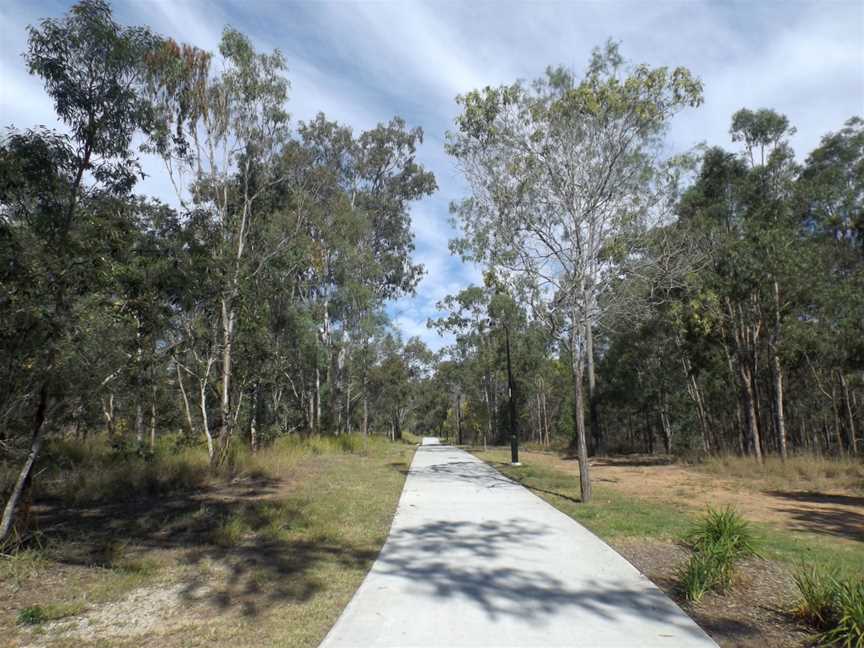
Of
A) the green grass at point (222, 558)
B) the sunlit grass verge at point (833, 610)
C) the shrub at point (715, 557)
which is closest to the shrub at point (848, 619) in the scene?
the sunlit grass verge at point (833, 610)

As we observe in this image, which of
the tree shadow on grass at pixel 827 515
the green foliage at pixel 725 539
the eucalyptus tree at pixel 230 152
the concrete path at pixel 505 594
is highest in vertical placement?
the eucalyptus tree at pixel 230 152

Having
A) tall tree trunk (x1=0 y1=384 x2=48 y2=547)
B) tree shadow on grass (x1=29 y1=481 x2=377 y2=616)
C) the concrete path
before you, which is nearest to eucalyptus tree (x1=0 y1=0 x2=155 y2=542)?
tall tree trunk (x1=0 y1=384 x2=48 y2=547)

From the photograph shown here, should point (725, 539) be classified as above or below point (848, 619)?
above

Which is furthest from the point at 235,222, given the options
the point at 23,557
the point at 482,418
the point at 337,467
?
the point at 482,418

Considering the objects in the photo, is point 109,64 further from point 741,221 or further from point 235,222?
point 741,221

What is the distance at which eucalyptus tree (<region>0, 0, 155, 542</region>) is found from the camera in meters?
6.43

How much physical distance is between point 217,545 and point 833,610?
Answer: 688cm

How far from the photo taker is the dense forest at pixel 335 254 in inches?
285

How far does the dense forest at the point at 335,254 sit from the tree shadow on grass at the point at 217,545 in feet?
3.75

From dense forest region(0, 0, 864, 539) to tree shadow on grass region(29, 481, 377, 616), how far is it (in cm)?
114

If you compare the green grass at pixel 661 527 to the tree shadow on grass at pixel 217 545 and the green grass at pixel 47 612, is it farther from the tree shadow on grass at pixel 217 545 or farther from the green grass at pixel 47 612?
the green grass at pixel 47 612

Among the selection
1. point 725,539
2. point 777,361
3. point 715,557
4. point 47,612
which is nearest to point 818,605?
point 715,557

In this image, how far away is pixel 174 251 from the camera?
374 inches

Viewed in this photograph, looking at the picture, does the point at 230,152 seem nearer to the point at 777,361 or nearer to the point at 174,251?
the point at 174,251
